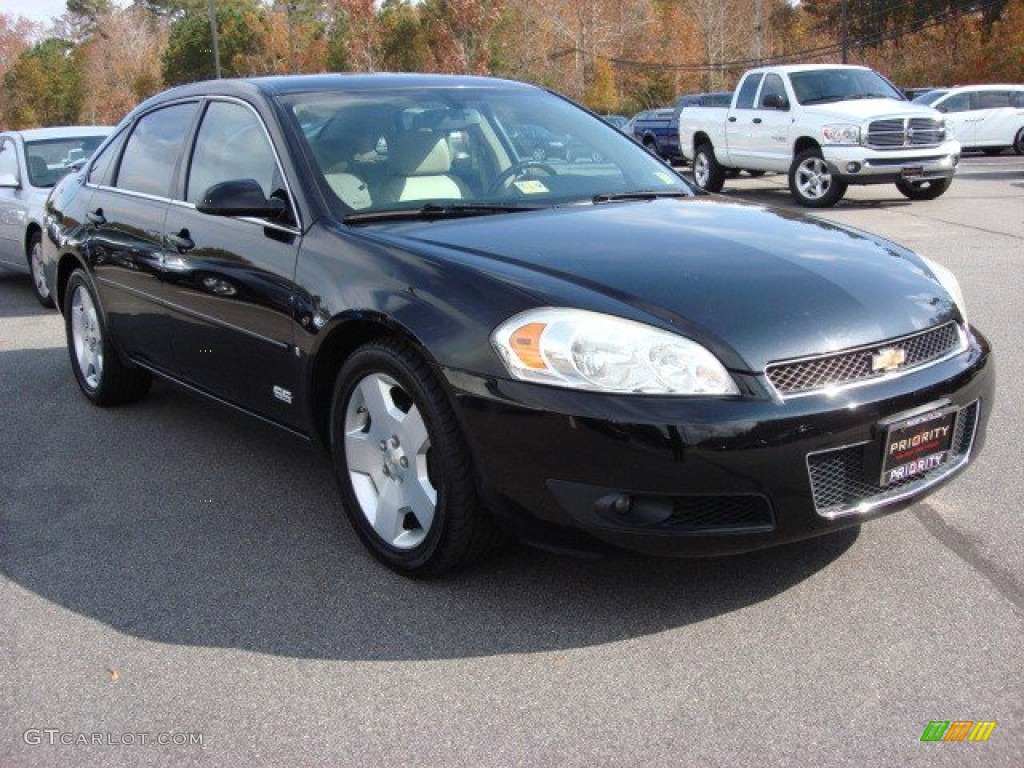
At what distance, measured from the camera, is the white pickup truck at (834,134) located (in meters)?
14.7

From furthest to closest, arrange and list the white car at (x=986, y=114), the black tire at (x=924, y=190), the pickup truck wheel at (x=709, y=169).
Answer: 1. the white car at (x=986, y=114)
2. the pickup truck wheel at (x=709, y=169)
3. the black tire at (x=924, y=190)

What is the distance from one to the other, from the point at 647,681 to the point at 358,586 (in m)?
1.10

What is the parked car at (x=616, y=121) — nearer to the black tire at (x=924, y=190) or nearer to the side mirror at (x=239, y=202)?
the side mirror at (x=239, y=202)

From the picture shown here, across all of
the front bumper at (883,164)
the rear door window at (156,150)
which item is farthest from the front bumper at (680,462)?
the front bumper at (883,164)

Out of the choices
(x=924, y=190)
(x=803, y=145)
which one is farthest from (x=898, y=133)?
(x=924, y=190)

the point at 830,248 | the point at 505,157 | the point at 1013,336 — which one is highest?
the point at 505,157

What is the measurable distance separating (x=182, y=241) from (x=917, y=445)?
119 inches

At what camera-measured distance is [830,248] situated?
12.5ft

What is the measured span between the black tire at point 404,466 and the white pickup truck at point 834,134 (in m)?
12.3

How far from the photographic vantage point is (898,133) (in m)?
14.7

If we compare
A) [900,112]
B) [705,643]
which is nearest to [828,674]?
[705,643]

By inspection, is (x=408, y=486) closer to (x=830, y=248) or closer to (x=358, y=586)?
(x=358, y=586)

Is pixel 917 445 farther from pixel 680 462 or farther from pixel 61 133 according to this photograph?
pixel 61 133

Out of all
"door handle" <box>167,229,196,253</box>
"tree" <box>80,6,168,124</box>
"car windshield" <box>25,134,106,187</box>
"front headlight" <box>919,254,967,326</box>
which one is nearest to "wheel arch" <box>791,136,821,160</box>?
"car windshield" <box>25,134,106,187</box>
